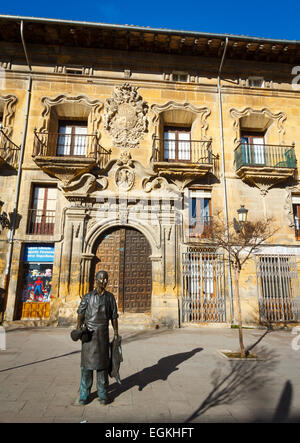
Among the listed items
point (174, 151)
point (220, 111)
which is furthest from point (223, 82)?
point (174, 151)

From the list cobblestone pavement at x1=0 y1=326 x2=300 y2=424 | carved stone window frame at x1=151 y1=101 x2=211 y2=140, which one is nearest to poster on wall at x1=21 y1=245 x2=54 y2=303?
cobblestone pavement at x1=0 y1=326 x2=300 y2=424

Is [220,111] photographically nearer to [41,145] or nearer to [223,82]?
[223,82]

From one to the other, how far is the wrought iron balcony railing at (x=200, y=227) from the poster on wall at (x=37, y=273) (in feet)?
18.5

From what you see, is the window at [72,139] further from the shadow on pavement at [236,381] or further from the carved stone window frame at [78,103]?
the shadow on pavement at [236,381]

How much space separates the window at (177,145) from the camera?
1227 cm

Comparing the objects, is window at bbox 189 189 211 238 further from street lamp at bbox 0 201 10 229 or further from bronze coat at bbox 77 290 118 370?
bronze coat at bbox 77 290 118 370

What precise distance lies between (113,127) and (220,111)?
4.92 metres

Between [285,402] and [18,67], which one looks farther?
[18,67]

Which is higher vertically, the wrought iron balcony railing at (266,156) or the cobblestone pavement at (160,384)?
the wrought iron balcony railing at (266,156)

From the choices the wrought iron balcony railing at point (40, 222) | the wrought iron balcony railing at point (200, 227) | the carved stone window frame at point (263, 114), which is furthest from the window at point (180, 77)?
the wrought iron balcony railing at point (40, 222)

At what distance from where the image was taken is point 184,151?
488 inches

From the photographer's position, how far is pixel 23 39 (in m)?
11.4

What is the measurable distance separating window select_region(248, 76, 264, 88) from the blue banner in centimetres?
1188
